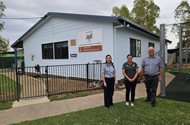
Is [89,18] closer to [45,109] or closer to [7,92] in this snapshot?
[45,109]

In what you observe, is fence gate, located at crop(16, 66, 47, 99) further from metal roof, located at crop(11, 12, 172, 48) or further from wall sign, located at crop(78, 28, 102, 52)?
metal roof, located at crop(11, 12, 172, 48)

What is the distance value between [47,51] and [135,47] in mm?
7237

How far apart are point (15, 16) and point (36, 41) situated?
150 inches

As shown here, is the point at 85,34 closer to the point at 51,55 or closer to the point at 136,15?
the point at 51,55

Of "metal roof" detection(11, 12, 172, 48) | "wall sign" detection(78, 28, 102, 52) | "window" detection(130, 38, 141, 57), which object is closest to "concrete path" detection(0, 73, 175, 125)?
"wall sign" detection(78, 28, 102, 52)

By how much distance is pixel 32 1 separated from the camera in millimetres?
10992

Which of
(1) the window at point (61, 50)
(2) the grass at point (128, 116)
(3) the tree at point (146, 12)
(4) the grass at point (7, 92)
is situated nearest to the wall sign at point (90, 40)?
(1) the window at point (61, 50)

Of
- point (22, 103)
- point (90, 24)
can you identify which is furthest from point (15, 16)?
point (22, 103)

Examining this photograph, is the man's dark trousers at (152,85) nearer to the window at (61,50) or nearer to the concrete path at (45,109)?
the concrete path at (45,109)

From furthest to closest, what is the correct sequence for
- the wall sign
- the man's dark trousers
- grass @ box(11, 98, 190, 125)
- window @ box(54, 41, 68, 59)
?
window @ box(54, 41, 68, 59) < the wall sign < the man's dark trousers < grass @ box(11, 98, 190, 125)

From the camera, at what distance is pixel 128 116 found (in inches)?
133

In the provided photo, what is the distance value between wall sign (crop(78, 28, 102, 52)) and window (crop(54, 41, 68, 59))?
1548 millimetres

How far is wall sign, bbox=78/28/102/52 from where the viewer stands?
720 centimetres

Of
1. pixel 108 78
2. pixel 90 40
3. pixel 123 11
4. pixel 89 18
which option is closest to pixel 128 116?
pixel 108 78
